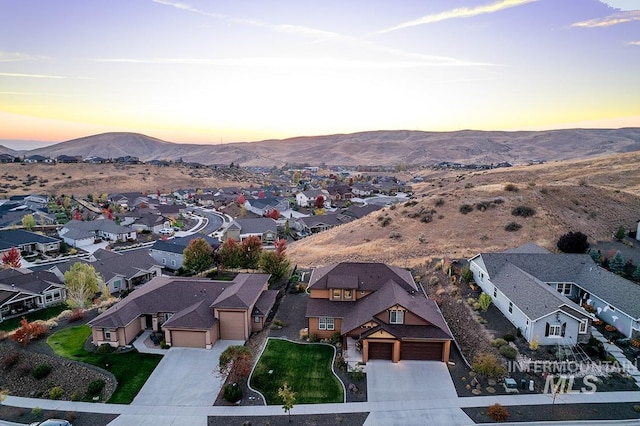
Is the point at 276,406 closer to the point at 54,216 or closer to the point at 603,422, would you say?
the point at 603,422

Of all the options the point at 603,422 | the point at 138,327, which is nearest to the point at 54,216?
the point at 138,327

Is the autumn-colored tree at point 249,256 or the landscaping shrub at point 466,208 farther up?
the landscaping shrub at point 466,208

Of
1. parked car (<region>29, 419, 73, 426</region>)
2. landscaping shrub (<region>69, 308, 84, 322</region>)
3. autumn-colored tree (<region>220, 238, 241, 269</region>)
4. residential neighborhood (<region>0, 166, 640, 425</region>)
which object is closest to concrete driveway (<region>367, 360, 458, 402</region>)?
residential neighborhood (<region>0, 166, 640, 425</region>)

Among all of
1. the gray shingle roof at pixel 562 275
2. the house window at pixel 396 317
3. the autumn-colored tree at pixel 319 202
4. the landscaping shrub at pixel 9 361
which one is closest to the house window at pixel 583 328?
the gray shingle roof at pixel 562 275

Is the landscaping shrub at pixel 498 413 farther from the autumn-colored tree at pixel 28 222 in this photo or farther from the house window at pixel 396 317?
the autumn-colored tree at pixel 28 222

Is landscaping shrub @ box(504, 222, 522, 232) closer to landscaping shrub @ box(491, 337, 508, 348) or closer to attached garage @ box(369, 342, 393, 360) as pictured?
landscaping shrub @ box(491, 337, 508, 348)

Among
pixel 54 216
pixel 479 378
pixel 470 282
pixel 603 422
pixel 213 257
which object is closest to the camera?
pixel 603 422
